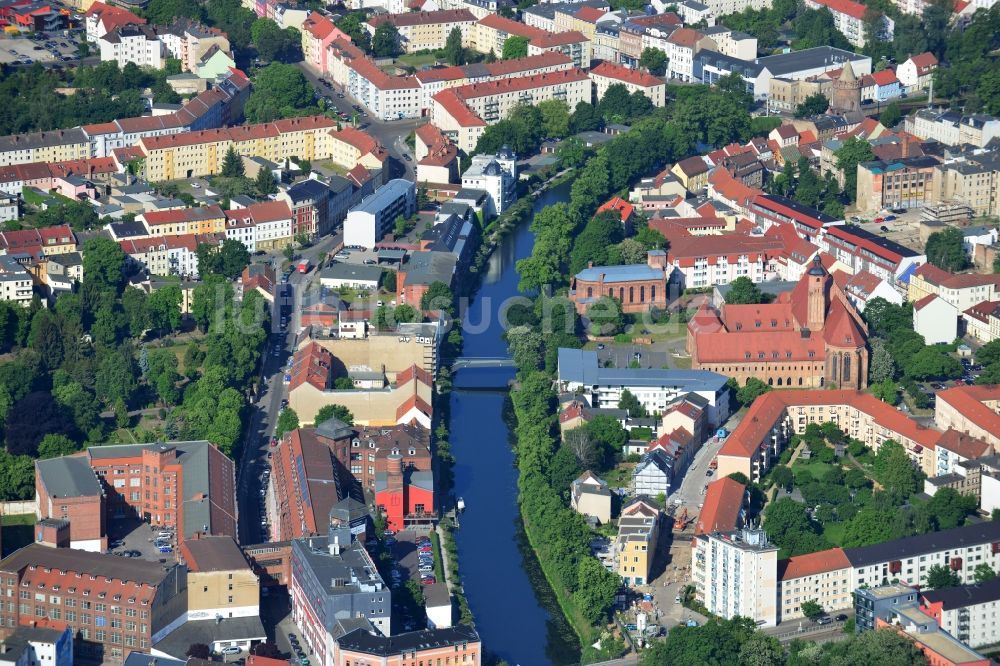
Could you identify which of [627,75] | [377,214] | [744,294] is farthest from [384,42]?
[744,294]

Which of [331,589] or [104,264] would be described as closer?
[331,589]

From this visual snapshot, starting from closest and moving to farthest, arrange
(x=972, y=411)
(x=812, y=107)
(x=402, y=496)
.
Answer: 1. (x=402, y=496)
2. (x=972, y=411)
3. (x=812, y=107)

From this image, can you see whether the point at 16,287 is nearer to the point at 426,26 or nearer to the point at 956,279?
the point at 956,279

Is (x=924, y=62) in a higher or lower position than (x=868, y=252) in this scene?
higher

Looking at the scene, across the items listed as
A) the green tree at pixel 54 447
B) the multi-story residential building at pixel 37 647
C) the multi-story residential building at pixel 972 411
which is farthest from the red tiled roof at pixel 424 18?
the multi-story residential building at pixel 37 647

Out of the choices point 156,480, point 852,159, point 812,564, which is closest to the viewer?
point 812,564

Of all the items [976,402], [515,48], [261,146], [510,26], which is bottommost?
[976,402]

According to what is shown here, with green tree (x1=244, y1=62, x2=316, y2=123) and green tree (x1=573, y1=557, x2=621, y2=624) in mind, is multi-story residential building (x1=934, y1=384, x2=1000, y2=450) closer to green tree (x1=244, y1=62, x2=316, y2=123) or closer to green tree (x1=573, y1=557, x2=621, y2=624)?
green tree (x1=573, y1=557, x2=621, y2=624)
